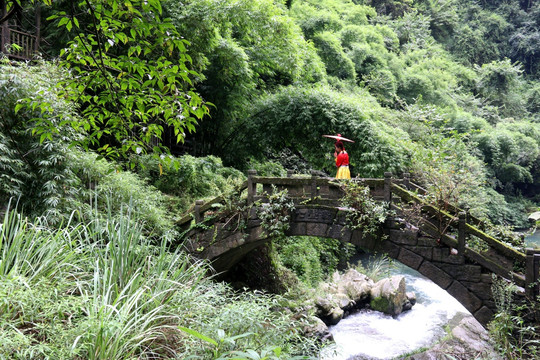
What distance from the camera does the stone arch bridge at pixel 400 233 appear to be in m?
5.88

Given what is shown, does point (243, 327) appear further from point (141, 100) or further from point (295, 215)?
point (295, 215)

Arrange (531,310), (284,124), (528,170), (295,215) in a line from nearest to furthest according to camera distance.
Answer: (531,310)
(295,215)
(284,124)
(528,170)

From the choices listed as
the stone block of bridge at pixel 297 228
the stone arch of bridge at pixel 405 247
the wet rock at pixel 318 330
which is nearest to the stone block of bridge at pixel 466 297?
the stone arch of bridge at pixel 405 247

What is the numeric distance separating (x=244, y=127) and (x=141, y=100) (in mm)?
8386

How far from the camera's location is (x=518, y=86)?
86.4 ft

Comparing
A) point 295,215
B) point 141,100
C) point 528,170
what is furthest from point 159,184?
point 528,170

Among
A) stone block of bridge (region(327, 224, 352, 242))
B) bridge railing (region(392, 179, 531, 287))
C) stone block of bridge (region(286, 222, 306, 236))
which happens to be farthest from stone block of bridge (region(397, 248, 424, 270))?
stone block of bridge (region(286, 222, 306, 236))

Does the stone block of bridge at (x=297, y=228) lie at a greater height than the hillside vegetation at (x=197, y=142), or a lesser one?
lesser

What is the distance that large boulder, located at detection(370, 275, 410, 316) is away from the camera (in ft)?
34.4

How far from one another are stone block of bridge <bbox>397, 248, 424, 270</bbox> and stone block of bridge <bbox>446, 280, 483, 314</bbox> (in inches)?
21.2

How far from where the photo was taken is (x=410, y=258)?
252 inches

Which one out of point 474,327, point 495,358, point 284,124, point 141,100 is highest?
point 141,100

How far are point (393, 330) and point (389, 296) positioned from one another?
41.3 inches

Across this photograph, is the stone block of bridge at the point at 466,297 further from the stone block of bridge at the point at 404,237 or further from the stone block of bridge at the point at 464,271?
the stone block of bridge at the point at 404,237
